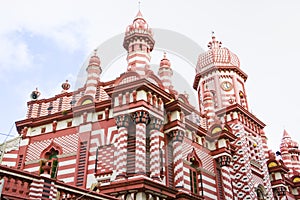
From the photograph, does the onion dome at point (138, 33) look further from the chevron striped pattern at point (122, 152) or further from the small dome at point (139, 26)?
the chevron striped pattern at point (122, 152)

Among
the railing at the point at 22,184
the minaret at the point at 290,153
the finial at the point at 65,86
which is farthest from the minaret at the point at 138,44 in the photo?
the minaret at the point at 290,153

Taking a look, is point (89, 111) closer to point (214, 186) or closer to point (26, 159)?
point (26, 159)

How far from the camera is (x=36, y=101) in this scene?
2200 centimetres

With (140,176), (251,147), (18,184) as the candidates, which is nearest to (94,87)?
(140,176)

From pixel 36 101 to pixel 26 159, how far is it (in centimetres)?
398

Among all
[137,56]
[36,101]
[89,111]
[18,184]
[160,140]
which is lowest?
[18,184]

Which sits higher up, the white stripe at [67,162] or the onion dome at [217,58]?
the onion dome at [217,58]

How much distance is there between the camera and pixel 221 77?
31.4 meters

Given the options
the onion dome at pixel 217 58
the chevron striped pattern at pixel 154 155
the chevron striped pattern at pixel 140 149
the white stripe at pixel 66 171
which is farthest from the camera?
the onion dome at pixel 217 58

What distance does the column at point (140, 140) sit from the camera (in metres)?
15.7

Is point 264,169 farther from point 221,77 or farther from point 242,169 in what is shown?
point 221,77

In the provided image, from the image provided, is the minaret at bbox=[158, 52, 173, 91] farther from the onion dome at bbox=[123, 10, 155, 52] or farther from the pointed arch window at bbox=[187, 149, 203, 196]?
the pointed arch window at bbox=[187, 149, 203, 196]

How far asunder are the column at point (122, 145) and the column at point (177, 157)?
9.77 ft

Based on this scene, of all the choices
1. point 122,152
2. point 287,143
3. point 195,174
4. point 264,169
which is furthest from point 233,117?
point 287,143
